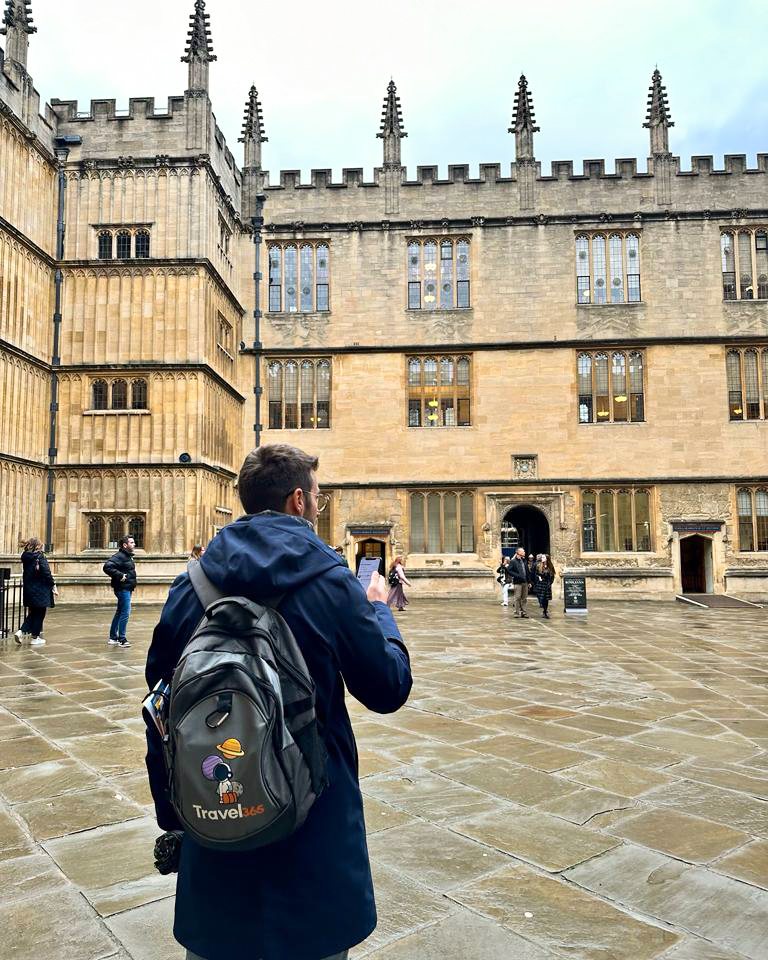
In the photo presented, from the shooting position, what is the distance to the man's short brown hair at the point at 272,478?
194cm

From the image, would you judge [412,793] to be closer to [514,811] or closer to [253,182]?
[514,811]

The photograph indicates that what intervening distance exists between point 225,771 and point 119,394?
63.2ft

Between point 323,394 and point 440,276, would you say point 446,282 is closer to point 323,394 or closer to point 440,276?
point 440,276

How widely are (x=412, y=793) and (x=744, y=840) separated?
1798 mm

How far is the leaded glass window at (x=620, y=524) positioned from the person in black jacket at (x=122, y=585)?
A: 14.4m

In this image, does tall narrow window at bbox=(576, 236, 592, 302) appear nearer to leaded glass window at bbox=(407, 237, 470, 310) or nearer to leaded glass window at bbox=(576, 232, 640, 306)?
leaded glass window at bbox=(576, 232, 640, 306)

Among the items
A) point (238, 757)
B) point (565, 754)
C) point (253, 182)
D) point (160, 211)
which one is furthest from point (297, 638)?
point (253, 182)

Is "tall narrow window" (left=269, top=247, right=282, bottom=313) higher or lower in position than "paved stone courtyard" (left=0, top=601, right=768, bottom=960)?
higher

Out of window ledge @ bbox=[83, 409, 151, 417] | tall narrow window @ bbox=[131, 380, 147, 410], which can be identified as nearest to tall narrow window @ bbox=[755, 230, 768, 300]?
tall narrow window @ bbox=[131, 380, 147, 410]

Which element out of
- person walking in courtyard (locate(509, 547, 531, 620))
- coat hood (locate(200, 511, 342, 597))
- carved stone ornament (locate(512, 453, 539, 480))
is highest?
carved stone ornament (locate(512, 453, 539, 480))

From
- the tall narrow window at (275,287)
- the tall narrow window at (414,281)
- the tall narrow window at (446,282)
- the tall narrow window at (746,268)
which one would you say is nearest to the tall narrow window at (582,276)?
the tall narrow window at (446,282)

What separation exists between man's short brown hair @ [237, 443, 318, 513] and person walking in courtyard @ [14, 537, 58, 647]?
9.26 meters

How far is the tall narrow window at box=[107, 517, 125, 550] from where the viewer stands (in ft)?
61.9

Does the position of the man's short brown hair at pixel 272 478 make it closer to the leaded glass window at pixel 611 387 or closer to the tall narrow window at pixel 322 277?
the leaded glass window at pixel 611 387
